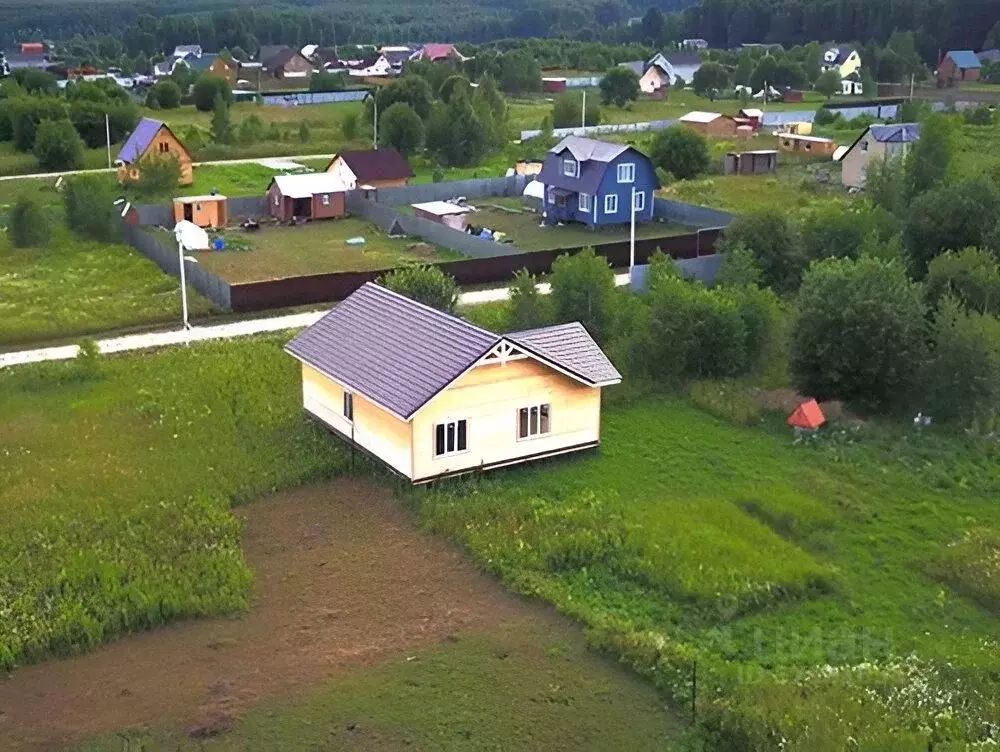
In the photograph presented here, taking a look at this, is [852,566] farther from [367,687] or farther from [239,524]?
[239,524]

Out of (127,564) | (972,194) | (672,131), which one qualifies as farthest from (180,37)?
(127,564)

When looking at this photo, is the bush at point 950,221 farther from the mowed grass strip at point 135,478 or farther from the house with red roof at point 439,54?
the house with red roof at point 439,54

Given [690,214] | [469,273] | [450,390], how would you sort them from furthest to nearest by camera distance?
[690,214] → [469,273] → [450,390]

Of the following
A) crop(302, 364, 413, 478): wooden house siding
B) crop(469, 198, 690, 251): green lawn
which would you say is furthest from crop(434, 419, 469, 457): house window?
crop(469, 198, 690, 251): green lawn

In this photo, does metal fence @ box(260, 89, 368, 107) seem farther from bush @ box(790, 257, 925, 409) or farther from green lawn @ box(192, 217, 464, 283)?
bush @ box(790, 257, 925, 409)

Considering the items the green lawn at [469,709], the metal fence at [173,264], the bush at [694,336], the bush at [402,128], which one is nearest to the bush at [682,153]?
the bush at [402,128]

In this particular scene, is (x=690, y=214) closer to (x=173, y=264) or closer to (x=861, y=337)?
(x=173, y=264)

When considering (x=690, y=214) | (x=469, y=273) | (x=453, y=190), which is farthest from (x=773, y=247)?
(x=453, y=190)
